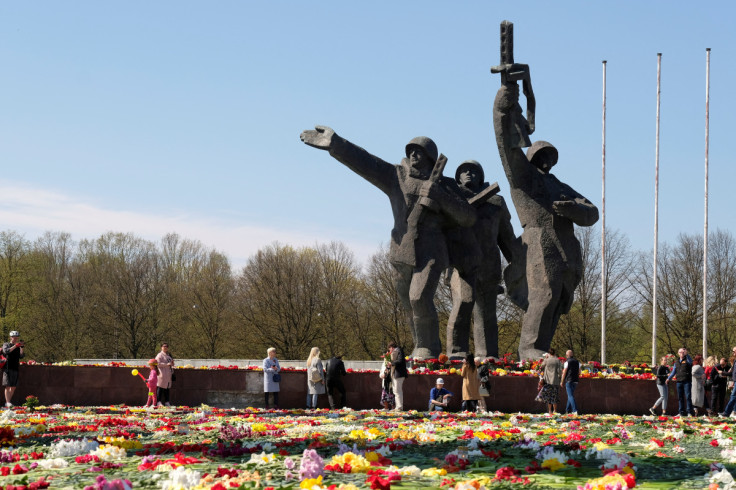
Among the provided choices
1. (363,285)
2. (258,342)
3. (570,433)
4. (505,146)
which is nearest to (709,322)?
(363,285)

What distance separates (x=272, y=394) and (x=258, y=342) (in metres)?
33.7

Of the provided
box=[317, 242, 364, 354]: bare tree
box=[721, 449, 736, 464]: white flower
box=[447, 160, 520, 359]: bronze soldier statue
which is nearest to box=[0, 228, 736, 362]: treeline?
box=[317, 242, 364, 354]: bare tree

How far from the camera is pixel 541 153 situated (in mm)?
25141

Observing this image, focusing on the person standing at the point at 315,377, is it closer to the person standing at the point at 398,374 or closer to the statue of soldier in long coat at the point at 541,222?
the person standing at the point at 398,374

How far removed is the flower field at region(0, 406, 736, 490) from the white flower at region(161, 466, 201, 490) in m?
0.01

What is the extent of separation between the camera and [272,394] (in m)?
22.3

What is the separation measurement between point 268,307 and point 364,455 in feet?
156

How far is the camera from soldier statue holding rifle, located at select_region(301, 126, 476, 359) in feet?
79.1

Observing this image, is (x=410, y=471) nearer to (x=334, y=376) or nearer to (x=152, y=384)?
(x=334, y=376)

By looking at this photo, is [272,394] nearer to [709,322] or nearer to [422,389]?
[422,389]

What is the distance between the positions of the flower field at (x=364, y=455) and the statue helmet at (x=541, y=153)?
436 inches

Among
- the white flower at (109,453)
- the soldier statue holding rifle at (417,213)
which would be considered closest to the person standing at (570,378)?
the soldier statue holding rifle at (417,213)

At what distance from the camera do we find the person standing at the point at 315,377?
70.8ft

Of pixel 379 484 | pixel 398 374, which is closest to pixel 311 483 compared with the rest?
pixel 379 484
